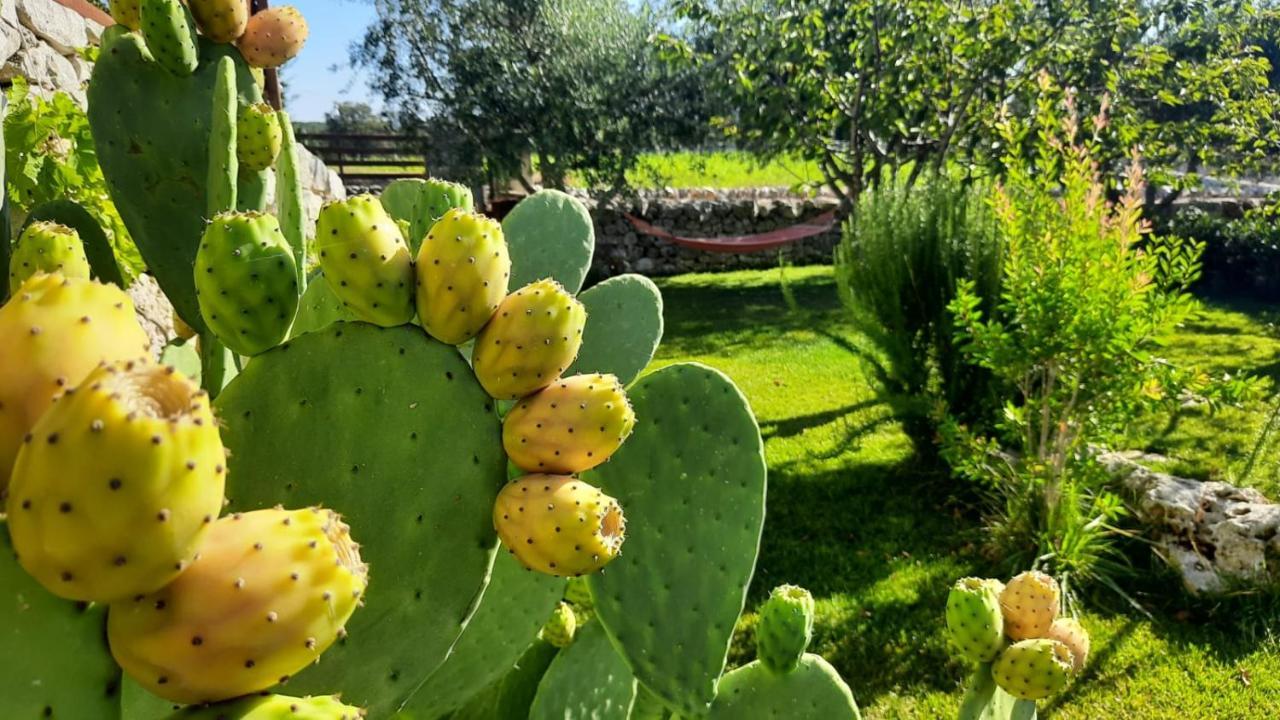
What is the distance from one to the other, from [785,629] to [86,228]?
98 centimetres

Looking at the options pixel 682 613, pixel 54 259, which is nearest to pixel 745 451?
pixel 682 613

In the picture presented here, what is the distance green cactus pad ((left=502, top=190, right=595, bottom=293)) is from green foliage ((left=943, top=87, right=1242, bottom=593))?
236cm

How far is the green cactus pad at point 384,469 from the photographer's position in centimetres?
64

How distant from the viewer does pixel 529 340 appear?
68cm

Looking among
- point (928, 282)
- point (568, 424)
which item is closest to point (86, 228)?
point (568, 424)

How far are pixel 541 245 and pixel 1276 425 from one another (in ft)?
16.6

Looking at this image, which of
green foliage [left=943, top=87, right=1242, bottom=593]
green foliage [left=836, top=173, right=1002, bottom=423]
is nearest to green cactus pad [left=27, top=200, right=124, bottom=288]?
green foliage [left=943, top=87, right=1242, bottom=593]

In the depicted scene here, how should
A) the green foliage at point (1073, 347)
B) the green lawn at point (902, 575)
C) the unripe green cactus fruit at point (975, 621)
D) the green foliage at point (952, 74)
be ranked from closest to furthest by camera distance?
the unripe green cactus fruit at point (975, 621), the green lawn at point (902, 575), the green foliage at point (1073, 347), the green foliage at point (952, 74)

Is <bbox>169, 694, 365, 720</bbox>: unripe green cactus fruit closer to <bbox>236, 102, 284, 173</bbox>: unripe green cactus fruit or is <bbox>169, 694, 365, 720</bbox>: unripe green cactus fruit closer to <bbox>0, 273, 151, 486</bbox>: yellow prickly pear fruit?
<bbox>0, 273, 151, 486</bbox>: yellow prickly pear fruit

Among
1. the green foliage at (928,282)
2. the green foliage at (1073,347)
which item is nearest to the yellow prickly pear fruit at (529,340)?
the green foliage at (1073,347)

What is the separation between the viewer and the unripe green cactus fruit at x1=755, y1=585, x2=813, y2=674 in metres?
1.12

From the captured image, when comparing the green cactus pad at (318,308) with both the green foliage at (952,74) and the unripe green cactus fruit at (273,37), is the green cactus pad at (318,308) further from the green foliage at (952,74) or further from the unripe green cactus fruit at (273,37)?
the green foliage at (952,74)

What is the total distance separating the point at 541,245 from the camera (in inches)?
45.9

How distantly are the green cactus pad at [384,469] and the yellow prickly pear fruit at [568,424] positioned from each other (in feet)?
0.10
